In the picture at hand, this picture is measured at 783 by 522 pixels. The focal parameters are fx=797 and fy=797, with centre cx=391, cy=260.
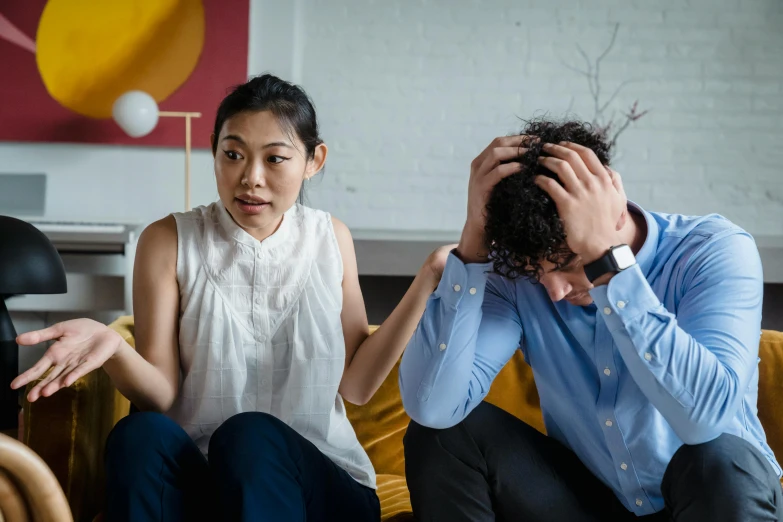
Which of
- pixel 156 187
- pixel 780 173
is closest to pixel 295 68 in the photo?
pixel 156 187

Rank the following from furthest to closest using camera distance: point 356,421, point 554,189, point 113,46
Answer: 1. point 113,46
2. point 356,421
3. point 554,189

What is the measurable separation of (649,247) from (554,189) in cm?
26

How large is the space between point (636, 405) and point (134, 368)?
2.80 ft

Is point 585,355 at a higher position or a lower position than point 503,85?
lower

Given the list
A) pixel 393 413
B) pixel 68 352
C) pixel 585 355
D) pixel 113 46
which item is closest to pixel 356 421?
pixel 393 413

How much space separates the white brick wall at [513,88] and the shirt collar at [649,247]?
2.68 meters

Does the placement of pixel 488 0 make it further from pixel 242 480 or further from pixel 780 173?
pixel 242 480

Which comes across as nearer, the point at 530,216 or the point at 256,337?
the point at 530,216

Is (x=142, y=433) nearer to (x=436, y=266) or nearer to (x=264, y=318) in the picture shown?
(x=264, y=318)

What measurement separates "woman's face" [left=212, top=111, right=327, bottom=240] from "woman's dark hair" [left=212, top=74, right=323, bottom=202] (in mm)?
14

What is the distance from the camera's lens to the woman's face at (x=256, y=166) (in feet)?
4.93

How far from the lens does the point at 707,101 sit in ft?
13.1

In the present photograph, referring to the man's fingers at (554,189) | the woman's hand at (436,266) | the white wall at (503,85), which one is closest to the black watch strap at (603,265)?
the man's fingers at (554,189)

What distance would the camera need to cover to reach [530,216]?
3.87 ft
